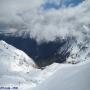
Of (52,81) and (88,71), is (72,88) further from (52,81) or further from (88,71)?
(52,81)

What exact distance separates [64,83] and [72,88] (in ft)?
10.9

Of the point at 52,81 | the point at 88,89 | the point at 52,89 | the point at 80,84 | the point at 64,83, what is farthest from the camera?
the point at 52,81

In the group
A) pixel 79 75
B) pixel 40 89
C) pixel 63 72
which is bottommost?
pixel 40 89

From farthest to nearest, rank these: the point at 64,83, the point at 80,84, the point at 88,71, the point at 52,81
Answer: the point at 52,81 < the point at 64,83 < the point at 88,71 < the point at 80,84

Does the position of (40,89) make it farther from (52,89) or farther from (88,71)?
(88,71)

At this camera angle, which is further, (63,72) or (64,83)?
(63,72)

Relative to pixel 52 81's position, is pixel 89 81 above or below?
above

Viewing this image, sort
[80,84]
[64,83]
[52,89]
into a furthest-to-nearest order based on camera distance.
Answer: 1. [52,89]
2. [64,83]
3. [80,84]

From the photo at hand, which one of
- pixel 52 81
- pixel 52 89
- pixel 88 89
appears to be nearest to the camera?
pixel 88 89

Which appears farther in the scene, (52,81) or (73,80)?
(52,81)

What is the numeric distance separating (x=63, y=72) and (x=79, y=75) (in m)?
6.92

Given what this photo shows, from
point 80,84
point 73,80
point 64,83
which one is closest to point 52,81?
point 64,83

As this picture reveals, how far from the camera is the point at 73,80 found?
82.0 ft

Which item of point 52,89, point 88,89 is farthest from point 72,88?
point 52,89
